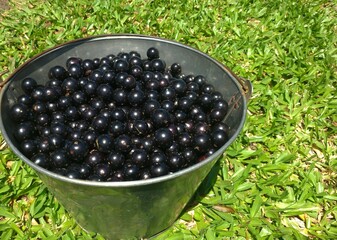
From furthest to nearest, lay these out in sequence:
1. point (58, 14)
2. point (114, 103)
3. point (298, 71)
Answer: point (58, 14)
point (298, 71)
point (114, 103)

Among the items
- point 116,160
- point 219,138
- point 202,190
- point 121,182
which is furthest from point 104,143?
point 202,190

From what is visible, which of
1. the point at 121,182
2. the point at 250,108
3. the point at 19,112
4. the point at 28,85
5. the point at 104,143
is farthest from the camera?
the point at 250,108

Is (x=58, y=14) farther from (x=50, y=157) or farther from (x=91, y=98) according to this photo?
(x=50, y=157)

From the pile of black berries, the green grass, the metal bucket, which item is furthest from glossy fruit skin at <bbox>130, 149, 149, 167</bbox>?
the green grass

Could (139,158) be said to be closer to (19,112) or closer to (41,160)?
(41,160)

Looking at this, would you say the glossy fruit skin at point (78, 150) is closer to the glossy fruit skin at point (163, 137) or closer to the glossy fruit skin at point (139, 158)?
the glossy fruit skin at point (139, 158)

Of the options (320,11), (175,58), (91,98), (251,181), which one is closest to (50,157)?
(91,98)

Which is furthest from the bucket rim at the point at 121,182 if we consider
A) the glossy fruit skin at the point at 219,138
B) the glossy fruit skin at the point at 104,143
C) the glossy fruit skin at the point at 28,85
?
the glossy fruit skin at the point at 104,143
